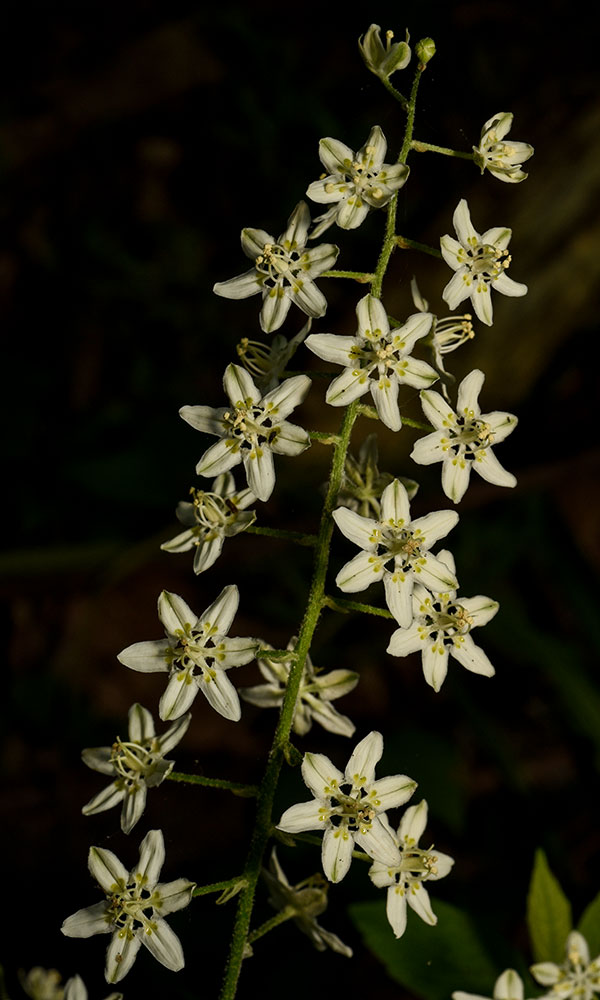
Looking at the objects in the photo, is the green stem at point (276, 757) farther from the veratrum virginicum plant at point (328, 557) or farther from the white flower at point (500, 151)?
the white flower at point (500, 151)

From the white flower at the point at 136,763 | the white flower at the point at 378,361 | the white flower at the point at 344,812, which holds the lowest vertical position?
the white flower at the point at 344,812

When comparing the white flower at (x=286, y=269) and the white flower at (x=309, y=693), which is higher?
the white flower at (x=286, y=269)

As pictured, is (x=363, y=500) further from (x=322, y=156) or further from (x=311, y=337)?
(x=322, y=156)

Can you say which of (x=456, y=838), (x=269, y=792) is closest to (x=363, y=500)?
(x=269, y=792)

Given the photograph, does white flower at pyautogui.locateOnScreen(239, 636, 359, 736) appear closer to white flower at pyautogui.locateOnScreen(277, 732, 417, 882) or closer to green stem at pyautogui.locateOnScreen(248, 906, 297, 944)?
white flower at pyautogui.locateOnScreen(277, 732, 417, 882)

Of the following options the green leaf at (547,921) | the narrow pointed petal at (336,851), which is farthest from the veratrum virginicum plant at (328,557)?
the green leaf at (547,921)

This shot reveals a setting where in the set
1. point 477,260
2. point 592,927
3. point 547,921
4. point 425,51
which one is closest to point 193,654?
point 477,260

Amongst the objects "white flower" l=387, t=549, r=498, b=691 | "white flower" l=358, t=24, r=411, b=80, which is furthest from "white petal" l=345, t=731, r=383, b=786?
"white flower" l=358, t=24, r=411, b=80
